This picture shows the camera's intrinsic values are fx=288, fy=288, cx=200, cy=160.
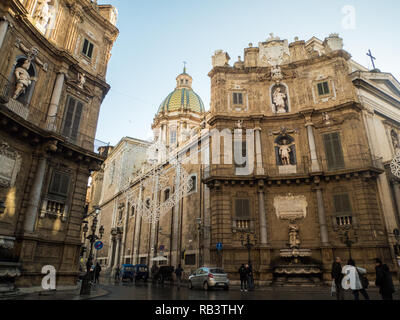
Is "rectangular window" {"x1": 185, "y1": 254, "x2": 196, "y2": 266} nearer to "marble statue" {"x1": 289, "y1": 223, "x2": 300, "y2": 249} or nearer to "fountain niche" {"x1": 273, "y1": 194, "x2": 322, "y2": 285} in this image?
"fountain niche" {"x1": 273, "y1": 194, "x2": 322, "y2": 285}

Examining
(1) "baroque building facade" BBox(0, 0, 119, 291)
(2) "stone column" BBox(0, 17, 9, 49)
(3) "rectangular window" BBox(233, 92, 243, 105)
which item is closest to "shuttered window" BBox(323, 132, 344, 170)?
(3) "rectangular window" BBox(233, 92, 243, 105)

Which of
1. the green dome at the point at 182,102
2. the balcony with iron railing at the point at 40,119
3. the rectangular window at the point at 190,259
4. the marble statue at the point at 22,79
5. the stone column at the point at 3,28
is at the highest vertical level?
the green dome at the point at 182,102

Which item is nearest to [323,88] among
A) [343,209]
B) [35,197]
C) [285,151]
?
[285,151]

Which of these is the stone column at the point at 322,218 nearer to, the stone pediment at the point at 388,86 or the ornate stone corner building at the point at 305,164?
the ornate stone corner building at the point at 305,164

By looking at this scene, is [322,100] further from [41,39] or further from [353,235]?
[41,39]

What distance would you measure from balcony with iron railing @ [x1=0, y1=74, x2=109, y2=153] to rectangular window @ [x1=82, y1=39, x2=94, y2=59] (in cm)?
482

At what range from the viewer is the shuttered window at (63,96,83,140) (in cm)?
1611

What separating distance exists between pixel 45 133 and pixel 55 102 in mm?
2457

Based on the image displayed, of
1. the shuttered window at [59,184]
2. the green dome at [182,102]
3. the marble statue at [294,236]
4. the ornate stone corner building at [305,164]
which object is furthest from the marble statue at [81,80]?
the green dome at [182,102]

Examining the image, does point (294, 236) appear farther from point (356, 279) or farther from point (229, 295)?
point (356, 279)

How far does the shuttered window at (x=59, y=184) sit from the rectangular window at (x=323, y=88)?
19613 millimetres

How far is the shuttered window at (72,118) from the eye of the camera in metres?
16.1

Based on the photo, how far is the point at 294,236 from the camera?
19.8m

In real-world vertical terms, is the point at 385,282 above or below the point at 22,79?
below
